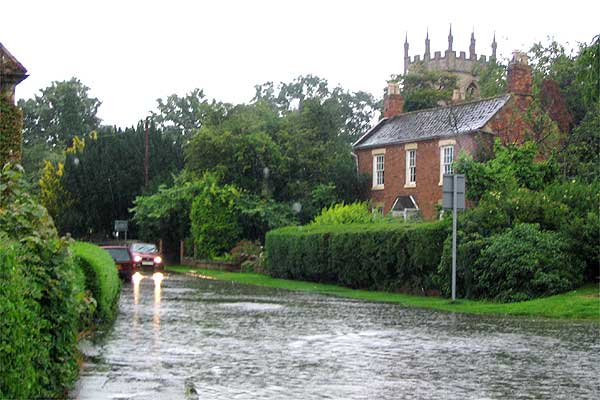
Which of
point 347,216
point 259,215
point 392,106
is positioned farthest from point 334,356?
point 392,106

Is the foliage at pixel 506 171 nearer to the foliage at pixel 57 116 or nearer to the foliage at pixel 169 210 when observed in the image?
the foliage at pixel 169 210

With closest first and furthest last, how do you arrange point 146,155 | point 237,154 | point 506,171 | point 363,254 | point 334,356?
1. point 334,356
2. point 363,254
3. point 506,171
4. point 237,154
5. point 146,155

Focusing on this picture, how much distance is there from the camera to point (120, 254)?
41.1m

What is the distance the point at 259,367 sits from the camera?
14.6 m

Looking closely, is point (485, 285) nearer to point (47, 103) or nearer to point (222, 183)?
point (222, 183)

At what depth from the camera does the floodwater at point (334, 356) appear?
12.4m

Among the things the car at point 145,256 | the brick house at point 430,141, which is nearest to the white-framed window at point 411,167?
the brick house at point 430,141

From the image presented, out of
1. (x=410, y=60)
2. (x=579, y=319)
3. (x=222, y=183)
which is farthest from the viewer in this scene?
(x=410, y=60)

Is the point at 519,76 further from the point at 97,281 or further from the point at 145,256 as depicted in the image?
the point at 97,281

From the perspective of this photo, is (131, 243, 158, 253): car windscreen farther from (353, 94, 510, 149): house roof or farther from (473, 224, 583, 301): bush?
(473, 224, 583, 301): bush

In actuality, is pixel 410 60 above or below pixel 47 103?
above

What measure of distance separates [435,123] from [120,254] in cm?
1869

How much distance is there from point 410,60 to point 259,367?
134m

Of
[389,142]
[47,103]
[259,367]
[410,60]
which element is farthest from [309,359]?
[410,60]
